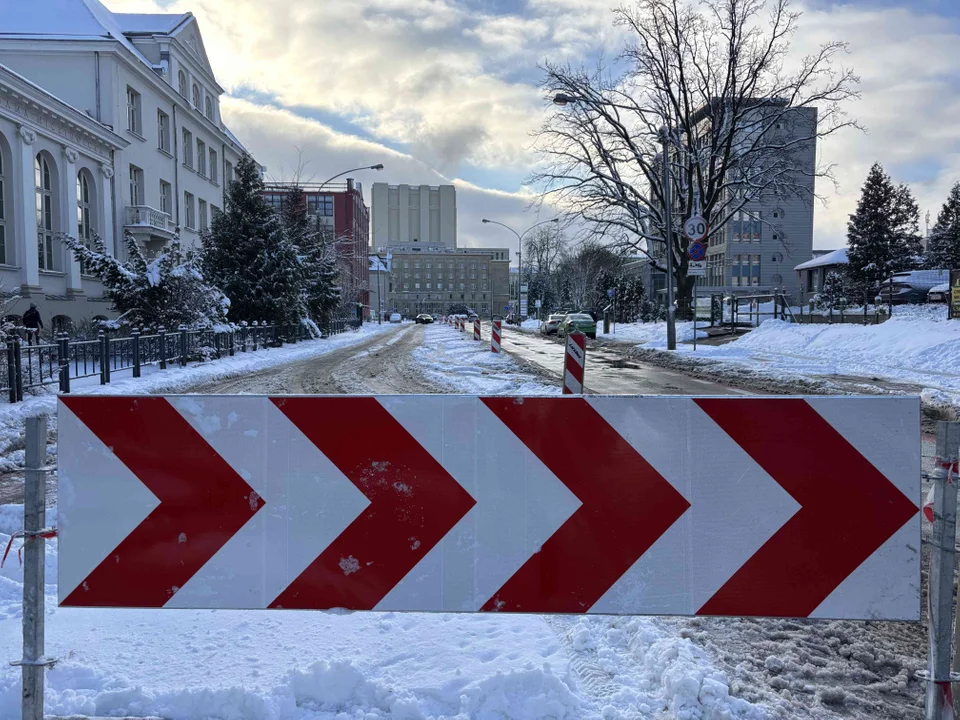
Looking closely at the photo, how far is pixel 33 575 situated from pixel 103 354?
1378cm

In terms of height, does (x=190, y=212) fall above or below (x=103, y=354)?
above

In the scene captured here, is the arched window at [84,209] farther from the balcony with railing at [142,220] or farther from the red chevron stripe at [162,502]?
the red chevron stripe at [162,502]

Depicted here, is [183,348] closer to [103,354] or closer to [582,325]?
[103,354]

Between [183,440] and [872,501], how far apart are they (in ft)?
Result: 9.06

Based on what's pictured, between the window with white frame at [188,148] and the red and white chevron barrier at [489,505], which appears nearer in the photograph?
the red and white chevron barrier at [489,505]

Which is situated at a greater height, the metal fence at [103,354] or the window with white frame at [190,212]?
the window with white frame at [190,212]

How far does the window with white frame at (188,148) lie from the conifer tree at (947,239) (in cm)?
4992

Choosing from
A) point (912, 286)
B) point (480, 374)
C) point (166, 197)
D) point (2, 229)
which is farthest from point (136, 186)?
point (912, 286)

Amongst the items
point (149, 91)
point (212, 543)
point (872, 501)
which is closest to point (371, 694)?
point (212, 543)

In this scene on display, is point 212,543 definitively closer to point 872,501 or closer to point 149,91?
point 872,501

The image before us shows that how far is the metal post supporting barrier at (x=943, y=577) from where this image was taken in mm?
2418

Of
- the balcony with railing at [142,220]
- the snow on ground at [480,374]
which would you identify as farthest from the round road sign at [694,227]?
the balcony with railing at [142,220]

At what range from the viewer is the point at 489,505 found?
2762 millimetres

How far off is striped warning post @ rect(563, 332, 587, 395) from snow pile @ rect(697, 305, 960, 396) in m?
7.43
